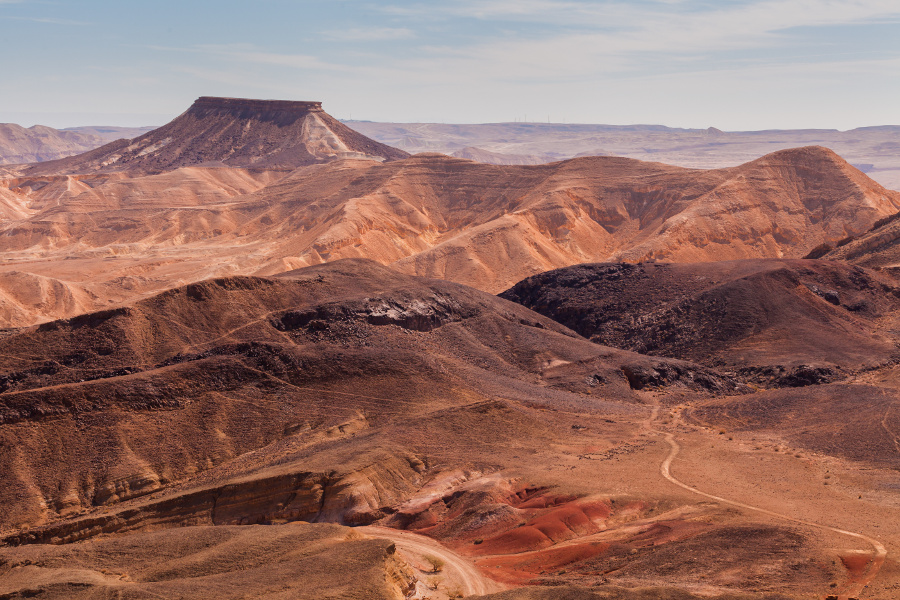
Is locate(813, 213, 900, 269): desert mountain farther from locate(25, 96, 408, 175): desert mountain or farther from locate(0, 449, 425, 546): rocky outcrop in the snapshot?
locate(25, 96, 408, 175): desert mountain

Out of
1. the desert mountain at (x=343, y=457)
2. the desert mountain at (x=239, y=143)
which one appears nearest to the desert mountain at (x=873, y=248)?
the desert mountain at (x=343, y=457)

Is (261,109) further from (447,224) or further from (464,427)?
(464,427)

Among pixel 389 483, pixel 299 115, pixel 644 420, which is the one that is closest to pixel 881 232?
pixel 644 420

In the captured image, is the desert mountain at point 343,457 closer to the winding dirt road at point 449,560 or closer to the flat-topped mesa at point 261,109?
the winding dirt road at point 449,560

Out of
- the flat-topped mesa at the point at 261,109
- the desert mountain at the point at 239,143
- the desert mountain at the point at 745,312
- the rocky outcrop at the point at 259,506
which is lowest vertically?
the rocky outcrop at the point at 259,506

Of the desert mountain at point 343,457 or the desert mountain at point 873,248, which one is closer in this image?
the desert mountain at point 343,457

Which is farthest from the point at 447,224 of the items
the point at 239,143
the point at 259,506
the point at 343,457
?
the point at 259,506
